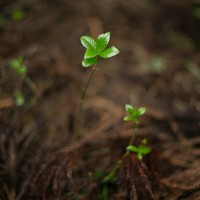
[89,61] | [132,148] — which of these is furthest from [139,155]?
[89,61]

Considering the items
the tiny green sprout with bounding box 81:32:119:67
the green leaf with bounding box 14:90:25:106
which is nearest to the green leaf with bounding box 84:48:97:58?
the tiny green sprout with bounding box 81:32:119:67

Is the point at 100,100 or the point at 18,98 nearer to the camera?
the point at 18,98

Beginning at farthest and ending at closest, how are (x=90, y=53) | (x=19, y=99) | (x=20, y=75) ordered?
(x=20, y=75) < (x=19, y=99) < (x=90, y=53)

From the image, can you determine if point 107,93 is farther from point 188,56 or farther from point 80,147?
point 188,56

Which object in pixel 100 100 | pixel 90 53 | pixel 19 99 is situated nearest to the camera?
pixel 90 53

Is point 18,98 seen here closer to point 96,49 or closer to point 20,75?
point 20,75

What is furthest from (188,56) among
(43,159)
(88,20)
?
(43,159)

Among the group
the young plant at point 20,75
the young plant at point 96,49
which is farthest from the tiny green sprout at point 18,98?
the young plant at point 96,49

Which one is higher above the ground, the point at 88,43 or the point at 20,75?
the point at 88,43

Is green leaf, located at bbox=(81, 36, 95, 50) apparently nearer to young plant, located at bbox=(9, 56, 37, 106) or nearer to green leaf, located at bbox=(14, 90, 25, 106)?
young plant, located at bbox=(9, 56, 37, 106)
